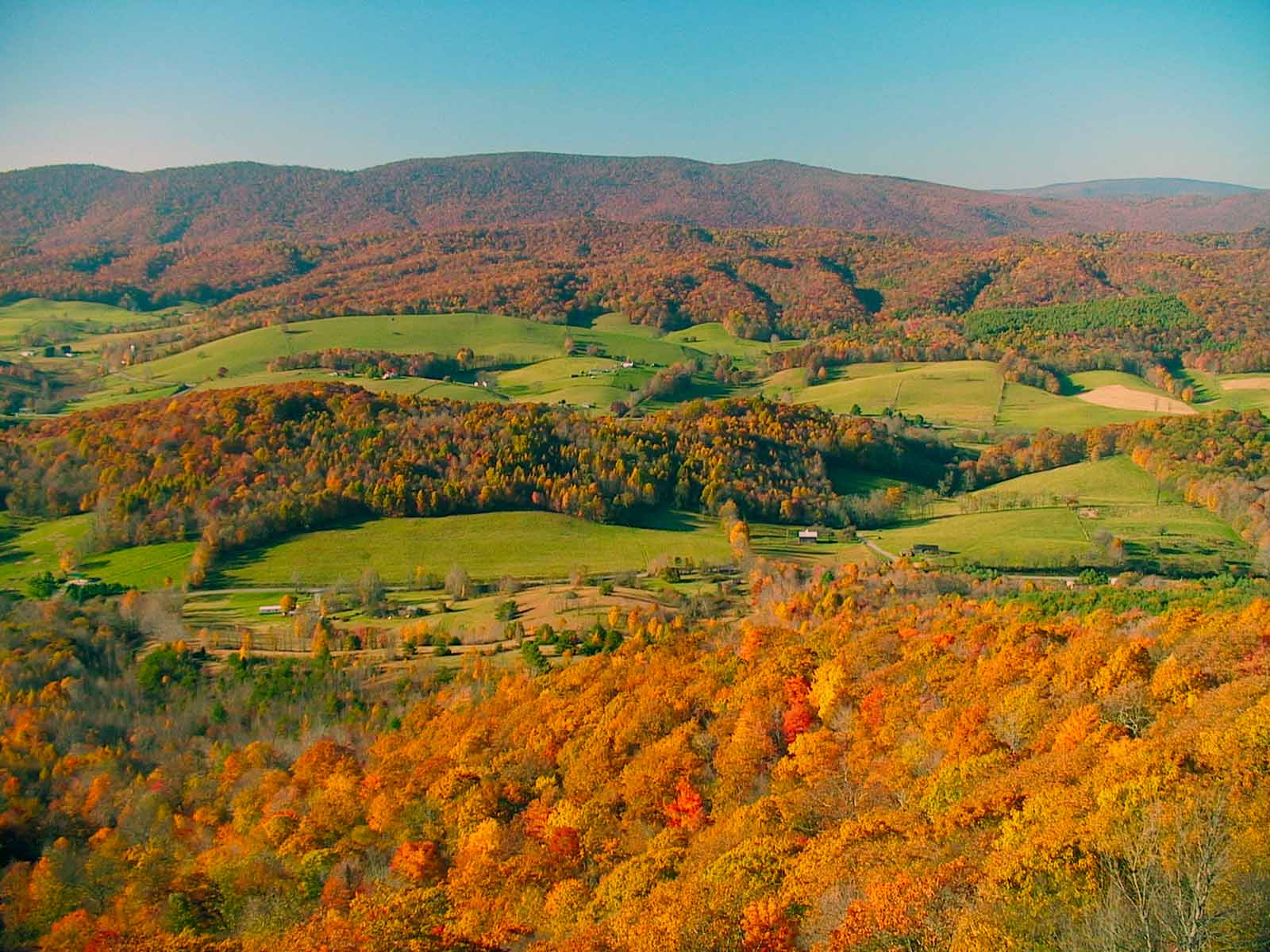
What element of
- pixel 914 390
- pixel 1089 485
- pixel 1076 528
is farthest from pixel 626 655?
pixel 914 390

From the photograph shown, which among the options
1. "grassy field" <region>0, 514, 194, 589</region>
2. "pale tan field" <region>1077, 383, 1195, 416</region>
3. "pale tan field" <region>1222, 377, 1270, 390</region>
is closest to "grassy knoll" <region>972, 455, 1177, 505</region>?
"pale tan field" <region>1077, 383, 1195, 416</region>

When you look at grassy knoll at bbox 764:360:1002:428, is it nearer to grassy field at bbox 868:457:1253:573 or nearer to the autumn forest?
the autumn forest

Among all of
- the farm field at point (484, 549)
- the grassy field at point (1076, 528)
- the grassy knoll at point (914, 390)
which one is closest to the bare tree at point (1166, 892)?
the farm field at point (484, 549)

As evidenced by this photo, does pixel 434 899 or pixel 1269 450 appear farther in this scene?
pixel 1269 450

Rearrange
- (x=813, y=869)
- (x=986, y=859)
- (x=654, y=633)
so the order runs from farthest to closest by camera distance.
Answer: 1. (x=654, y=633)
2. (x=813, y=869)
3. (x=986, y=859)

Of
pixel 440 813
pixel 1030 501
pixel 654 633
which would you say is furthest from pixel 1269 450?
pixel 440 813

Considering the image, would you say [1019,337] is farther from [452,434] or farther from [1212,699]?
[1212,699]
